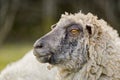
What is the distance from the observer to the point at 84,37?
295 inches

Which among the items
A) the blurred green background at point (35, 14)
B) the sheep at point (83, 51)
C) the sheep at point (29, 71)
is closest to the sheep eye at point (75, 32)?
the sheep at point (83, 51)

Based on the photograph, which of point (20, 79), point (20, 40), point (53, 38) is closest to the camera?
point (53, 38)

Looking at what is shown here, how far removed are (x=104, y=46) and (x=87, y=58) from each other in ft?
0.86

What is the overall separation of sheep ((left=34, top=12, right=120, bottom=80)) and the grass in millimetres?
14409

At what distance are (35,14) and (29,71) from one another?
25.5m

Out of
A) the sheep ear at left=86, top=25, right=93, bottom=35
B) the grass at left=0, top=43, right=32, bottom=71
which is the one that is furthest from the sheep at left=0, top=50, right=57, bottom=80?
the grass at left=0, top=43, right=32, bottom=71

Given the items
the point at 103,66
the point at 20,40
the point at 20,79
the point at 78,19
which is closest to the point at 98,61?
the point at 103,66

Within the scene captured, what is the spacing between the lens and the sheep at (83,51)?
293 inches

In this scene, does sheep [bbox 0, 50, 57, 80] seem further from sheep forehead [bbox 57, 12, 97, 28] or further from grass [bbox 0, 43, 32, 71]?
grass [bbox 0, 43, 32, 71]

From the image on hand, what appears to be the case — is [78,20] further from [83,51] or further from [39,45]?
[39,45]

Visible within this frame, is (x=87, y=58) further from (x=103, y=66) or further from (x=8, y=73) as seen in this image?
(x=8, y=73)

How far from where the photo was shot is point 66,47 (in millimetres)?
7496

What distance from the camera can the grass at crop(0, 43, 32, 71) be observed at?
2295 cm

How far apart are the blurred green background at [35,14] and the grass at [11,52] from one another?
0.48m
